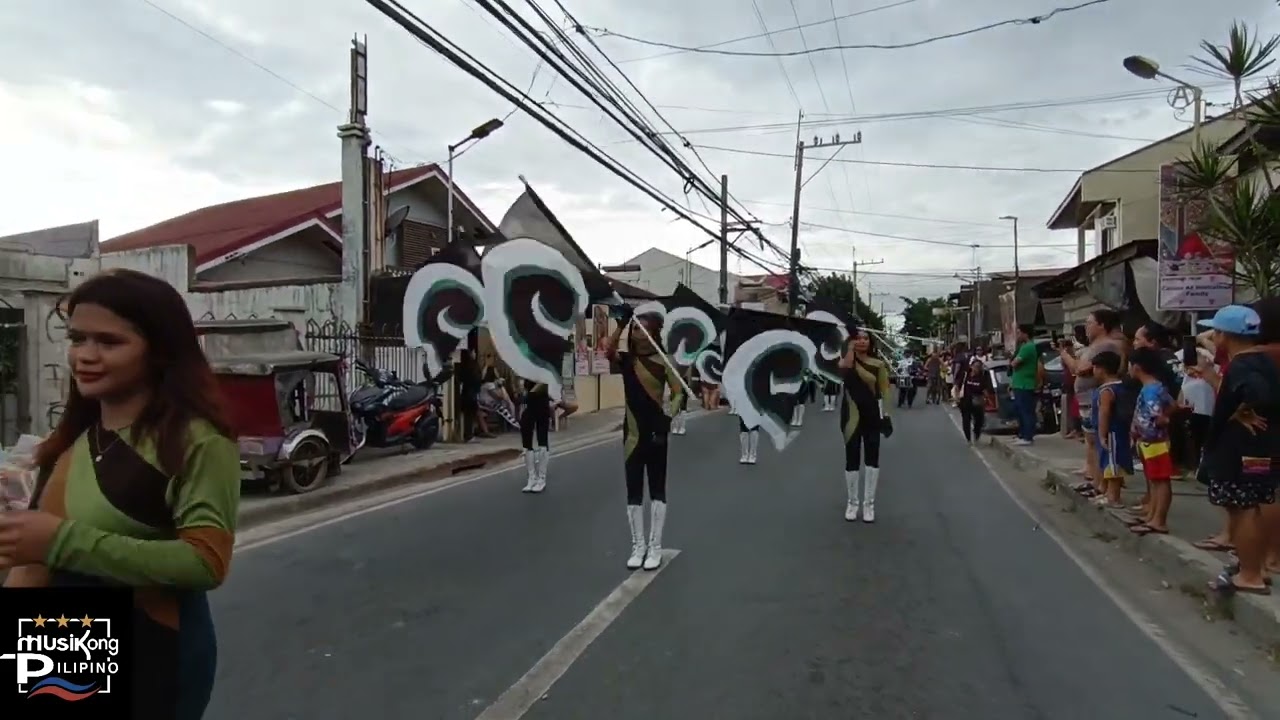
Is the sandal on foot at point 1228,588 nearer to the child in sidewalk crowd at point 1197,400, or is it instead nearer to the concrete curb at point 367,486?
the child in sidewalk crowd at point 1197,400

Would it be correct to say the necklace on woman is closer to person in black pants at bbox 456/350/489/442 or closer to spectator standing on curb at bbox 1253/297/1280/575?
spectator standing on curb at bbox 1253/297/1280/575

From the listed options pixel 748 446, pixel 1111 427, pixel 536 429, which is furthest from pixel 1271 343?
pixel 748 446

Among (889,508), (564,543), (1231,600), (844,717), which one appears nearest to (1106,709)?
(844,717)

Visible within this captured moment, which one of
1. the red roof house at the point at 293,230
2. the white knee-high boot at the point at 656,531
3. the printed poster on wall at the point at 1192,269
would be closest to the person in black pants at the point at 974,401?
the printed poster on wall at the point at 1192,269

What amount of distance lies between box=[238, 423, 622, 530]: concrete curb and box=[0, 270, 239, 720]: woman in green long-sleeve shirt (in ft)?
22.7

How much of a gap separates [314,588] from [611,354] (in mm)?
2587

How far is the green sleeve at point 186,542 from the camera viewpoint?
1872 millimetres

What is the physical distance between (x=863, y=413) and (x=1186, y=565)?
2862 mm

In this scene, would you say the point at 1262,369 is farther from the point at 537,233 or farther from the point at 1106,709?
the point at 537,233

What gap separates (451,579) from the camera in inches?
256

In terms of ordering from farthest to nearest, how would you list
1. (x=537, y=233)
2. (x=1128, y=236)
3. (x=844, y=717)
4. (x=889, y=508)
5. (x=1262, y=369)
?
(x=1128, y=236) < (x=537, y=233) < (x=889, y=508) < (x=1262, y=369) < (x=844, y=717)

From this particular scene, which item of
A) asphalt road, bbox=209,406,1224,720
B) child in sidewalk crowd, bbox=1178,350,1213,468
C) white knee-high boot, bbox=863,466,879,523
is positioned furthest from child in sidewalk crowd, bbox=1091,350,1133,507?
white knee-high boot, bbox=863,466,879,523

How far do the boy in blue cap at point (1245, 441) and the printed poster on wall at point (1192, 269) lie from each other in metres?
3.92

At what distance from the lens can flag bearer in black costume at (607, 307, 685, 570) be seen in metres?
6.79
